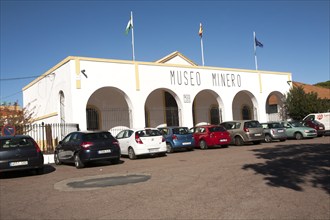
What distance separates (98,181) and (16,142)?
153 inches

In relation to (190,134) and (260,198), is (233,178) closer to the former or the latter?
(260,198)

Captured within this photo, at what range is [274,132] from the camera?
2255cm

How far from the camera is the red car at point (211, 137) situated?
19531 mm

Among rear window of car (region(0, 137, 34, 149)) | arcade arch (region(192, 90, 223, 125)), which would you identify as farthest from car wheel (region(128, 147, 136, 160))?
arcade arch (region(192, 90, 223, 125))

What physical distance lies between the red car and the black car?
23.1 ft

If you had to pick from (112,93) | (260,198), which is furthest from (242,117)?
(260,198)

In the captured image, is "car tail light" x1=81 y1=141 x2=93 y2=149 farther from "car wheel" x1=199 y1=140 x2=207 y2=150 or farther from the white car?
"car wheel" x1=199 y1=140 x2=207 y2=150

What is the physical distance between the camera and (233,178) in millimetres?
8891

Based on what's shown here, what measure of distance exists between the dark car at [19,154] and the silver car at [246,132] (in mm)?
12582

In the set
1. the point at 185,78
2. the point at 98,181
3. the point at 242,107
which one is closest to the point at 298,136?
the point at 242,107

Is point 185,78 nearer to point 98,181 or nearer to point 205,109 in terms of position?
point 205,109

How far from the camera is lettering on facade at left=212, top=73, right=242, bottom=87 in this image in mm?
26292

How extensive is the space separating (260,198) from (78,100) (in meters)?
14.5

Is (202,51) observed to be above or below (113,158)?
above
